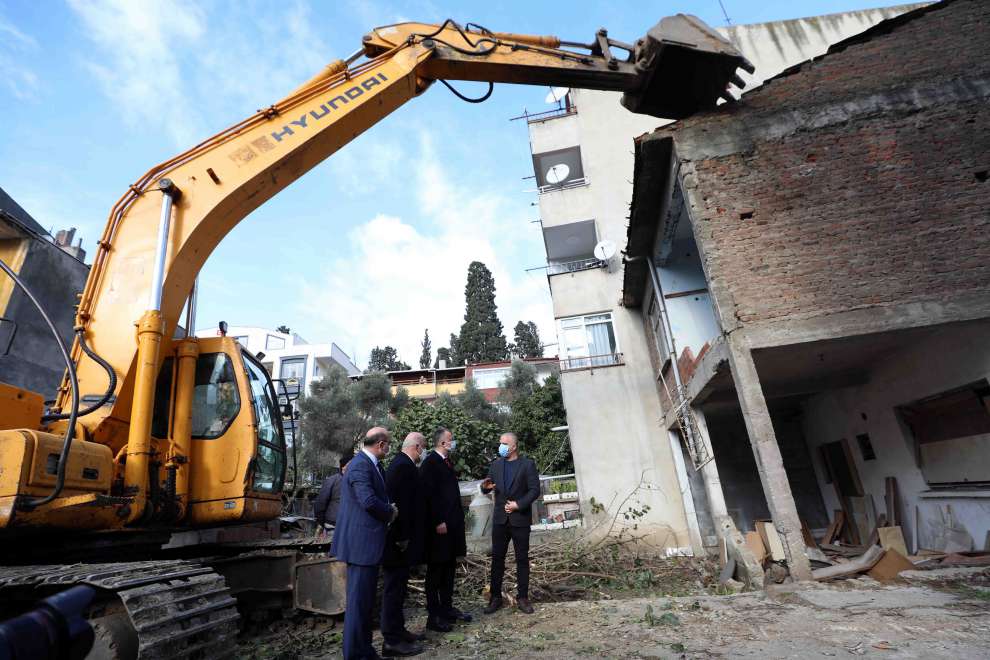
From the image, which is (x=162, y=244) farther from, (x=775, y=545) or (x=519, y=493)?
(x=775, y=545)

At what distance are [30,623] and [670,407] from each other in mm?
11337

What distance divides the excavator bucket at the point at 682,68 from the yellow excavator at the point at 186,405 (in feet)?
0.11

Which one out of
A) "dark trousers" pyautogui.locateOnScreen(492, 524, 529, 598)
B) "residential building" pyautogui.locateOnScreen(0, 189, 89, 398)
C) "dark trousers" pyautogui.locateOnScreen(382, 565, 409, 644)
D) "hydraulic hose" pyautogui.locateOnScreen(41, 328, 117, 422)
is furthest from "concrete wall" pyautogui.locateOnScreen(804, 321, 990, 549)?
"residential building" pyautogui.locateOnScreen(0, 189, 89, 398)

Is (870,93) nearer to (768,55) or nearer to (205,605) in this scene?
(205,605)

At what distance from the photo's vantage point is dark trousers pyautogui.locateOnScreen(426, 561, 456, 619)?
4879 millimetres

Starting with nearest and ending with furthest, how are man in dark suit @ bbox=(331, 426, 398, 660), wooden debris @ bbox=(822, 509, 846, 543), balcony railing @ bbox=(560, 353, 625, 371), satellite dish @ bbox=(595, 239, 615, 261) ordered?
1. man in dark suit @ bbox=(331, 426, 398, 660)
2. wooden debris @ bbox=(822, 509, 846, 543)
3. balcony railing @ bbox=(560, 353, 625, 371)
4. satellite dish @ bbox=(595, 239, 615, 261)

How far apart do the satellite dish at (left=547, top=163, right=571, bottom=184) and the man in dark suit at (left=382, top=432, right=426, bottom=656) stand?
1347 cm

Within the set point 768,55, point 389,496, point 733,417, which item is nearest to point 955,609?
point 389,496

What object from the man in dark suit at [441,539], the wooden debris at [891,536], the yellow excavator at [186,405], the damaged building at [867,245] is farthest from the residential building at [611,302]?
the man in dark suit at [441,539]

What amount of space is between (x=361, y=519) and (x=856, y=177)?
7.84 metres

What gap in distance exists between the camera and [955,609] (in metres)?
4.06

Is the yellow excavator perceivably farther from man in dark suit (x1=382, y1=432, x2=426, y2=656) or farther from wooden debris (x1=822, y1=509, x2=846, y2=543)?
wooden debris (x1=822, y1=509, x2=846, y2=543)

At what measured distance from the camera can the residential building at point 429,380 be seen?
38.7 meters

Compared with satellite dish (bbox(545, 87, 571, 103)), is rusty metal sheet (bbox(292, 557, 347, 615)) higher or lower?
lower
